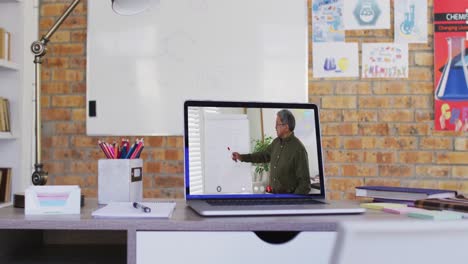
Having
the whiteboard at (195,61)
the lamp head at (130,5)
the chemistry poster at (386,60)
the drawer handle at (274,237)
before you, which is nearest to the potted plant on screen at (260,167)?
the drawer handle at (274,237)

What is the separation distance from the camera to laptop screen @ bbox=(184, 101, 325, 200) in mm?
1284

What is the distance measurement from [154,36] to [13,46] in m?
0.75

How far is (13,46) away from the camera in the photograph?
2.57m

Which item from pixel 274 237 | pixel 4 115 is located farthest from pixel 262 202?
pixel 4 115

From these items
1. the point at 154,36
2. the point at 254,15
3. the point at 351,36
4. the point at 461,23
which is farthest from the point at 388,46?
the point at 154,36

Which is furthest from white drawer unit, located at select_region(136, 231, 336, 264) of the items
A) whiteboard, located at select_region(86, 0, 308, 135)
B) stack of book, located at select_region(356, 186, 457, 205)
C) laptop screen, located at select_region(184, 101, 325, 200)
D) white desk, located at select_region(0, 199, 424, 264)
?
whiteboard, located at select_region(86, 0, 308, 135)

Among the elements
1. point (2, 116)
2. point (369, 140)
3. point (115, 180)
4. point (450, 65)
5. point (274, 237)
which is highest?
point (450, 65)

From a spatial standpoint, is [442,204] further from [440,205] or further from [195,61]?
[195,61]

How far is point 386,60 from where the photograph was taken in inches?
105

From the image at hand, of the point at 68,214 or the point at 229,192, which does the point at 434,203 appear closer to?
the point at 229,192

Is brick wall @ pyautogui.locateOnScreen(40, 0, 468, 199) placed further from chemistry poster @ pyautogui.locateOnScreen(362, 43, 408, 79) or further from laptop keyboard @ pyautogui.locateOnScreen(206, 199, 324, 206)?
laptop keyboard @ pyautogui.locateOnScreen(206, 199, 324, 206)

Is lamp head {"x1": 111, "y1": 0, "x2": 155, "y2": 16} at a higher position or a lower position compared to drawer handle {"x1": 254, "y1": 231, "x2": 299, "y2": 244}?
higher

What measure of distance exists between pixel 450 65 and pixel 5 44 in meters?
2.37

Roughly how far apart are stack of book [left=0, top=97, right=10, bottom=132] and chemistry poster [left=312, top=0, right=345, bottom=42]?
5.51 feet
